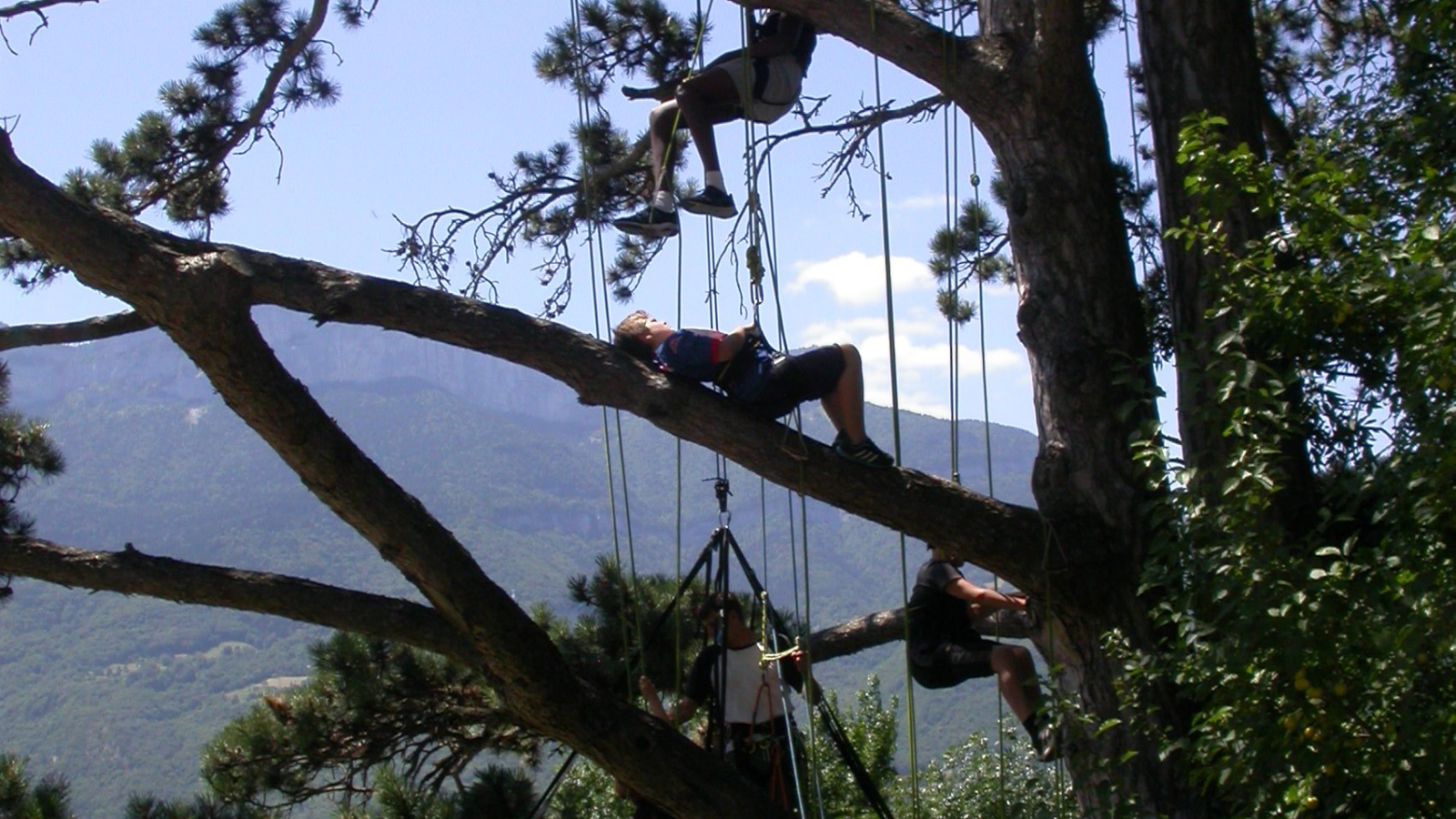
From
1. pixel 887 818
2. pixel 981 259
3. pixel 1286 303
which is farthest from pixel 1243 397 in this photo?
pixel 981 259

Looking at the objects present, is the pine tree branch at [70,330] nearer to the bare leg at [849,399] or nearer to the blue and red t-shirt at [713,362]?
the blue and red t-shirt at [713,362]

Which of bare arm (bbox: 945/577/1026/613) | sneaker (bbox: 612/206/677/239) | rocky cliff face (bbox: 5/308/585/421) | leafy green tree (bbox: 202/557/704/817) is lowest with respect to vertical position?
leafy green tree (bbox: 202/557/704/817)

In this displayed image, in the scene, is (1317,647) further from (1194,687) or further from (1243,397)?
(1243,397)

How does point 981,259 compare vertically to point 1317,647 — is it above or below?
above

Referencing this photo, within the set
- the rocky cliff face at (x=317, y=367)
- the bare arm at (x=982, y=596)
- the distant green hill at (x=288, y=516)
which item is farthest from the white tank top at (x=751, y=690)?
the rocky cliff face at (x=317, y=367)

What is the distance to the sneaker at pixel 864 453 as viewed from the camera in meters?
4.55

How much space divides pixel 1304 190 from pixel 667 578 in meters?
4.53

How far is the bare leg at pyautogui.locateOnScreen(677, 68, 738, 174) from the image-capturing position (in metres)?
5.29

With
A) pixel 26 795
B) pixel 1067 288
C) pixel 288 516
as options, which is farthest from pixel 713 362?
pixel 288 516

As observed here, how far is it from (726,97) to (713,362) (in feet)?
4.04

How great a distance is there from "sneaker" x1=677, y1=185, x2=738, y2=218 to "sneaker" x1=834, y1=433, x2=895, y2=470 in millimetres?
1078

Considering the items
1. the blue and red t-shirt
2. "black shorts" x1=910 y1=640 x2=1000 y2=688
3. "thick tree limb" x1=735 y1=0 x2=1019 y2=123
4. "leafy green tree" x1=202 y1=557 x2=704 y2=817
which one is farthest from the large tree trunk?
"leafy green tree" x1=202 y1=557 x2=704 y2=817

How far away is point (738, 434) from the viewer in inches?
181

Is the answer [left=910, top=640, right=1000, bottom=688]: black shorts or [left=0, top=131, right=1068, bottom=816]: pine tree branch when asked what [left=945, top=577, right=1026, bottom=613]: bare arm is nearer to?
[left=910, top=640, right=1000, bottom=688]: black shorts
